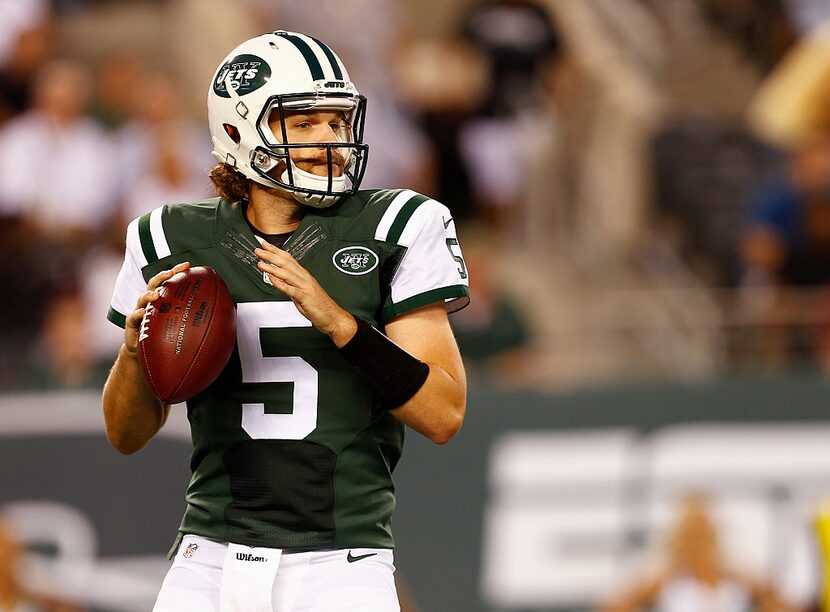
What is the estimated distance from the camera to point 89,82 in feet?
30.2

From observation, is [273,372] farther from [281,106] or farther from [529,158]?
[529,158]

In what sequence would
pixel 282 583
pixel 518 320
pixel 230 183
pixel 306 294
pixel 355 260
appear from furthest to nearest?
pixel 518 320 → pixel 230 183 → pixel 355 260 → pixel 282 583 → pixel 306 294

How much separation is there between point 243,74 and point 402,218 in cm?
51

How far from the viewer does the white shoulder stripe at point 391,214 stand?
362 cm

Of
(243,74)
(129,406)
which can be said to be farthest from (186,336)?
(243,74)

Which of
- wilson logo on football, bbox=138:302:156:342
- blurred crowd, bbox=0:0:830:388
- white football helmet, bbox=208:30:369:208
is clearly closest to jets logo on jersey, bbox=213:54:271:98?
white football helmet, bbox=208:30:369:208

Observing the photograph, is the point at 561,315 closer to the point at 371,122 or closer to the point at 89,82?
the point at 371,122

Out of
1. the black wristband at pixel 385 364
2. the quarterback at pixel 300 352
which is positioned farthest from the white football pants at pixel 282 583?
the black wristband at pixel 385 364

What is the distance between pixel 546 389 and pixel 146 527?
2100mm

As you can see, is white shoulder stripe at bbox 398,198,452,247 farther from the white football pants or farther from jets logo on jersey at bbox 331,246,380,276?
the white football pants

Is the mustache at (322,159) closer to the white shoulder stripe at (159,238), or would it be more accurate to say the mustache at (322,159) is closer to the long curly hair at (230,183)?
the long curly hair at (230,183)

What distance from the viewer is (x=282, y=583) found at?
3.48 metres

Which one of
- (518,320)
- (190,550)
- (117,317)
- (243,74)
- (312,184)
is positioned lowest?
(518,320)

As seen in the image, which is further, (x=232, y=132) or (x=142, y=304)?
(x=232, y=132)
